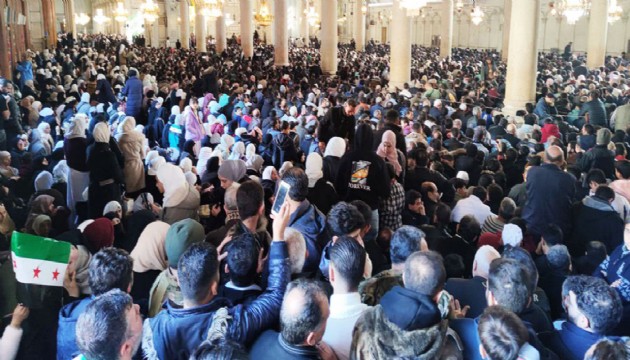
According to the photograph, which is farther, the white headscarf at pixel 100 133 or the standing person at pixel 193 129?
the standing person at pixel 193 129

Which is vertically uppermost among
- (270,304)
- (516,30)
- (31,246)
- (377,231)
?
(516,30)

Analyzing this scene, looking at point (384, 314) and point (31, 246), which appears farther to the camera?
point (31, 246)

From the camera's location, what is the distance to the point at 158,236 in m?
4.57

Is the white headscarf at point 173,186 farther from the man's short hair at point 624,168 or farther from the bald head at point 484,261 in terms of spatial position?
the man's short hair at point 624,168

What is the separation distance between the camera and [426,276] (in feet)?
10.6

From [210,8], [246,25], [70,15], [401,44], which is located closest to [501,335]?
[401,44]

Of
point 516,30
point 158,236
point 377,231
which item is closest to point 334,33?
point 516,30

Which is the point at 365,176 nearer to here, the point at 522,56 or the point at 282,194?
the point at 282,194

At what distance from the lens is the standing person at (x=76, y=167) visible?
24.1ft

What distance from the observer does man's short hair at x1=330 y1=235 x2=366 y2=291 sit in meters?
3.38

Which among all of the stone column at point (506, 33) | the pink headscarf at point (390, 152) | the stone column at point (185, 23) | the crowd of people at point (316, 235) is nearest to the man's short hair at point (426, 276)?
the crowd of people at point (316, 235)

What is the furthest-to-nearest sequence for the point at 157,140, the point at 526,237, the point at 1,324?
1. the point at 157,140
2. the point at 526,237
3. the point at 1,324

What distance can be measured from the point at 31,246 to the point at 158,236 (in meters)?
1.08

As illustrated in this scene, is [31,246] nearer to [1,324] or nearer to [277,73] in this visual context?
[1,324]
